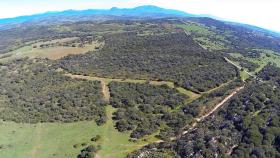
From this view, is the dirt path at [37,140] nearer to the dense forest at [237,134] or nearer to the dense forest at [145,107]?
the dense forest at [145,107]

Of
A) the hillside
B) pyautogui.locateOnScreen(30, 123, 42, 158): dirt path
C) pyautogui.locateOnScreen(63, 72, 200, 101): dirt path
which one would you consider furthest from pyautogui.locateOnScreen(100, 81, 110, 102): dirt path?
pyautogui.locateOnScreen(30, 123, 42, 158): dirt path

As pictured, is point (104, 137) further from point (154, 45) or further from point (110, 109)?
point (154, 45)

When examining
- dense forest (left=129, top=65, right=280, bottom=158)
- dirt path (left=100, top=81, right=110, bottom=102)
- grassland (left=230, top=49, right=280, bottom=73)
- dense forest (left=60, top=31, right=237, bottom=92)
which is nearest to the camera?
dense forest (left=129, top=65, right=280, bottom=158)

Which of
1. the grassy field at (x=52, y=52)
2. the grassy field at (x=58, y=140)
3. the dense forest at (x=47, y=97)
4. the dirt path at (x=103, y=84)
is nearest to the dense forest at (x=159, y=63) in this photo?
the dirt path at (x=103, y=84)

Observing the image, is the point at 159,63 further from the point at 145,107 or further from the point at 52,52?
the point at 52,52

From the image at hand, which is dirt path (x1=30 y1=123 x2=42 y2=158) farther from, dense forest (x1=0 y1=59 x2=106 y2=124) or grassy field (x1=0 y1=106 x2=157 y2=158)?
dense forest (x1=0 y1=59 x2=106 y2=124)

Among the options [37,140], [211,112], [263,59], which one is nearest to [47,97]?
[37,140]
